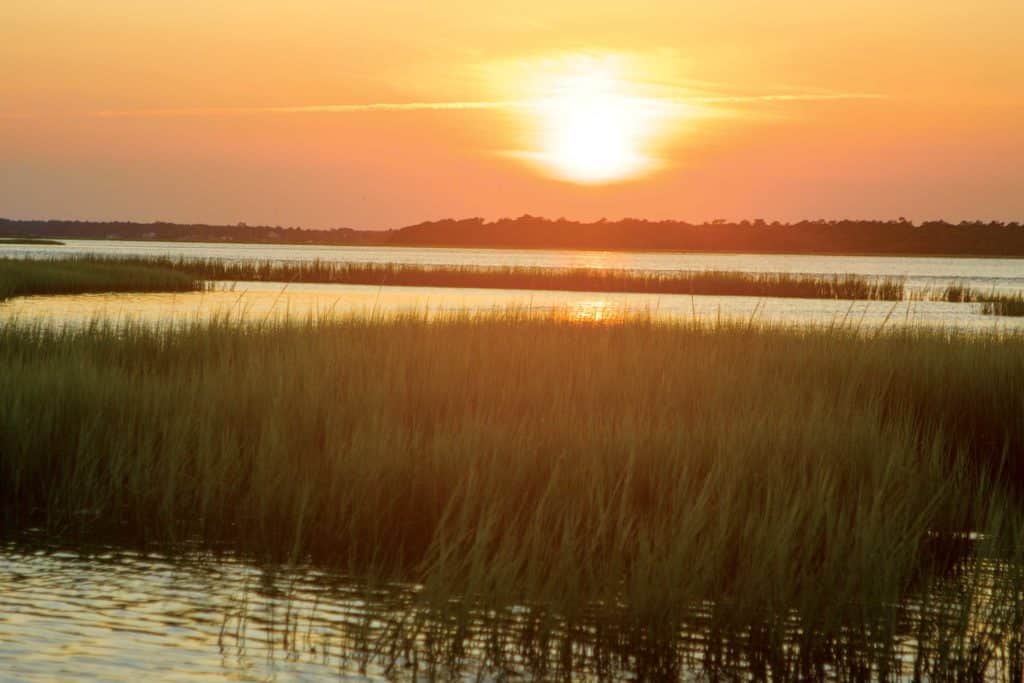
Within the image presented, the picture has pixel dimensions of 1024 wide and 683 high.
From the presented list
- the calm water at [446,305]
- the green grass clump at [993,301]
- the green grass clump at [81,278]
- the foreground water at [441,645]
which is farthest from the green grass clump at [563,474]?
the green grass clump at [993,301]

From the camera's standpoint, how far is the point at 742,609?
5.31m

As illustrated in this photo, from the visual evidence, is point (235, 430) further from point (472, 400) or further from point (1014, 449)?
point (1014, 449)

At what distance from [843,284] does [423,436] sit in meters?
39.4

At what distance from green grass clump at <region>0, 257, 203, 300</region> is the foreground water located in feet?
89.8

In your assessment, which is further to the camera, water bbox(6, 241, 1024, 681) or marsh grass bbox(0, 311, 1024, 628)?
marsh grass bbox(0, 311, 1024, 628)

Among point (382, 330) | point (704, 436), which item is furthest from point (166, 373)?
point (704, 436)

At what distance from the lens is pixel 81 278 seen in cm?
3622

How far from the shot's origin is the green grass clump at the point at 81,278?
33500 millimetres

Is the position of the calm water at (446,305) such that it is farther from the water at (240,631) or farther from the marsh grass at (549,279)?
the water at (240,631)

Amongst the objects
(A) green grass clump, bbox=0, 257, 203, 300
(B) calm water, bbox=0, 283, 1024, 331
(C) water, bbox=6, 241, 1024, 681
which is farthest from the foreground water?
(A) green grass clump, bbox=0, 257, 203, 300

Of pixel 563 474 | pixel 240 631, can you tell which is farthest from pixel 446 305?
pixel 240 631

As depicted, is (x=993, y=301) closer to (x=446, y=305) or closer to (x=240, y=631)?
(x=446, y=305)

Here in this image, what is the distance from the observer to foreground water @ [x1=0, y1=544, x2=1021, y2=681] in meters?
4.98

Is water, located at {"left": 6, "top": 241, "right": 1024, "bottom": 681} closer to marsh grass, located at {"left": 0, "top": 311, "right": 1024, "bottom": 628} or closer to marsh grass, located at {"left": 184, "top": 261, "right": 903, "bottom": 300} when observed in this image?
marsh grass, located at {"left": 0, "top": 311, "right": 1024, "bottom": 628}
